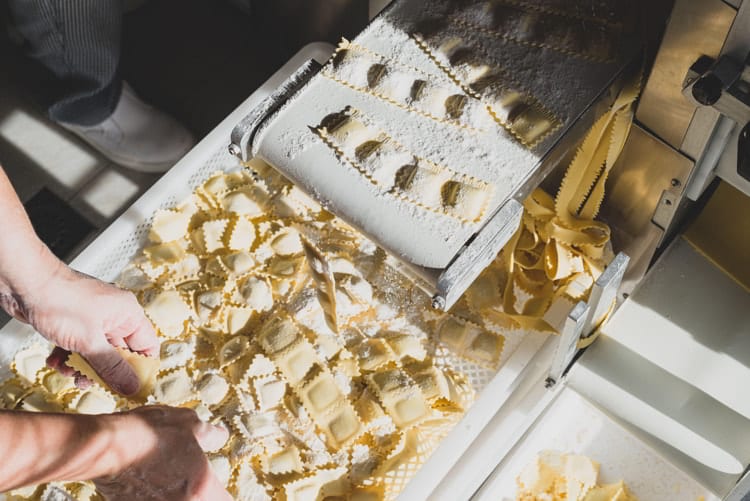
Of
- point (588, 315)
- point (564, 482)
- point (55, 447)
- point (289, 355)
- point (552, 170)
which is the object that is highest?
point (552, 170)

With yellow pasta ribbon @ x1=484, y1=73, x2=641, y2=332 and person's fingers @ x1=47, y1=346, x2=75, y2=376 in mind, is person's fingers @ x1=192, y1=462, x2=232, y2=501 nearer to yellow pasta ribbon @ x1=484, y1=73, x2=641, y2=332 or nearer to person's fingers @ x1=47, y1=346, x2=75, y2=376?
person's fingers @ x1=47, y1=346, x2=75, y2=376

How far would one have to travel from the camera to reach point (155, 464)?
107 cm

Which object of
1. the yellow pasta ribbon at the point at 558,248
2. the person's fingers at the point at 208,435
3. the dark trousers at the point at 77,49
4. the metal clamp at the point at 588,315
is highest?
the yellow pasta ribbon at the point at 558,248

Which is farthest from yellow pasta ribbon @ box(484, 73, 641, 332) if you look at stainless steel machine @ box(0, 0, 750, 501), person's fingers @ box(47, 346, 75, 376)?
person's fingers @ box(47, 346, 75, 376)

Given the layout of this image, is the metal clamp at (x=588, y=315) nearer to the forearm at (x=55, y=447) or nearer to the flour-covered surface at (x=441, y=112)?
the flour-covered surface at (x=441, y=112)

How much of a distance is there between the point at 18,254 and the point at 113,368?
0.23 metres

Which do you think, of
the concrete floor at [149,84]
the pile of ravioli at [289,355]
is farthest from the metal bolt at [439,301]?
the concrete floor at [149,84]

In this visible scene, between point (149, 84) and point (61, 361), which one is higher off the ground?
point (149, 84)

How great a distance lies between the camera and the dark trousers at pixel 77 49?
1662mm

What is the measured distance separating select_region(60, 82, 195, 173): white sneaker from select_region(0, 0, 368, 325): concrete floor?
38 millimetres

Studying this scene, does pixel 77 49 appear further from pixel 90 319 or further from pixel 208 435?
pixel 208 435

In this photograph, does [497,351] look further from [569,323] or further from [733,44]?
[733,44]

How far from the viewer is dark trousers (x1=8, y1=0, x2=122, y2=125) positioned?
1.66 m

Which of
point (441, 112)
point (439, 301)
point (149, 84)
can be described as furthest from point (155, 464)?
point (149, 84)
